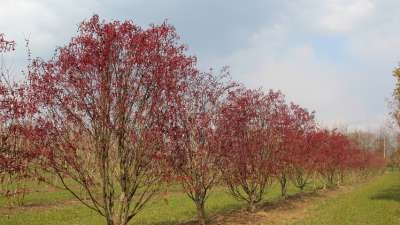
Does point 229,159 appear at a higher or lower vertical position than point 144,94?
lower

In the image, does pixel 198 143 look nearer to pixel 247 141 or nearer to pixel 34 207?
pixel 247 141

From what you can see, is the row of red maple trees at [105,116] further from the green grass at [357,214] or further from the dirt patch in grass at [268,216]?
the green grass at [357,214]

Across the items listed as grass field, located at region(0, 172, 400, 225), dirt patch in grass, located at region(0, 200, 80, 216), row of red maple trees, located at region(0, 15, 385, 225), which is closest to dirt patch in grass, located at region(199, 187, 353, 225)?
grass field, located at region(0, 172, 400, 225)

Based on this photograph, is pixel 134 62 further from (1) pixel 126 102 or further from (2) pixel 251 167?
(2) pixel 251 167

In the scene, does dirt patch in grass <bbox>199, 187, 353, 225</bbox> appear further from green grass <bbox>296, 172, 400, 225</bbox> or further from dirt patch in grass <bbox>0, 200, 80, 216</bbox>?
dirt patch in grass <bbox>0, 200, 80, 216</bbox>

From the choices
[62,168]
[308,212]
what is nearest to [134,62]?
[62,168]

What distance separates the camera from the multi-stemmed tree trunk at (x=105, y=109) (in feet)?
32.4

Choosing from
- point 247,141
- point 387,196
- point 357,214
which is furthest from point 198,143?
point 387,196

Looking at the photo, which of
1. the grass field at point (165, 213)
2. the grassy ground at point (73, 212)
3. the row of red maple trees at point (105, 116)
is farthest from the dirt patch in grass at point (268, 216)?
the row of red maple trees at point (105, 116)

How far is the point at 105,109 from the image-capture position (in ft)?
32.2

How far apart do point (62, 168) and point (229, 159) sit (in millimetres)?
7791

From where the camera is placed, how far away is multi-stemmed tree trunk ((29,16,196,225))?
32.4ft

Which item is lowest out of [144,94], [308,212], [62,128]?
[308,212]

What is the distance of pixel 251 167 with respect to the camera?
742 inches
